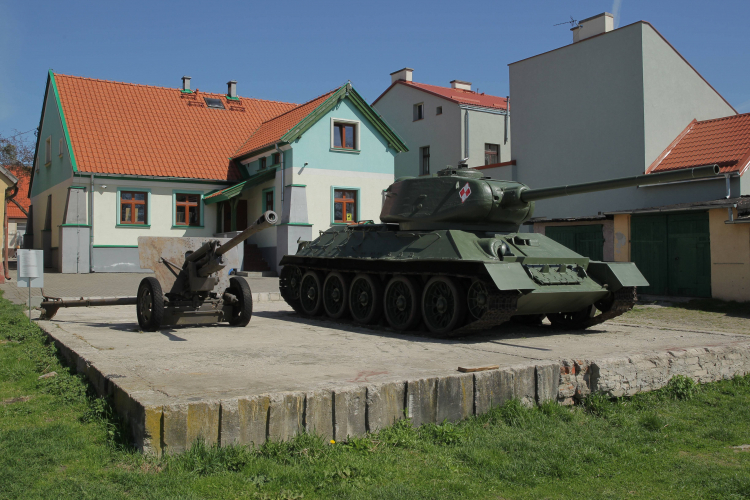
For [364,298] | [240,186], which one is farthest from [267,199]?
[364,298]

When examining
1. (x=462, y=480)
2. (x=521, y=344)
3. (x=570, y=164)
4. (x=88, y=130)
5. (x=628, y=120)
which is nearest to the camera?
(x=462, y=480)

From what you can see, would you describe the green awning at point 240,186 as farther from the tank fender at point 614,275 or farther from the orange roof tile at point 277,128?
the tank fender at point 614,275

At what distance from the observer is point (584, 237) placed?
1895cm

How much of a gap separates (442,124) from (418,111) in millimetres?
2228

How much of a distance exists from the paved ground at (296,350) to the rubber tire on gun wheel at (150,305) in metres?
0.16

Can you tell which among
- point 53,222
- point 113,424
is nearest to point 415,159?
point 53,222

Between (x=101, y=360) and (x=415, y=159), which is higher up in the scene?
(x=415, y=159)

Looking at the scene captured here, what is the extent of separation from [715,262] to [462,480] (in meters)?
13.1

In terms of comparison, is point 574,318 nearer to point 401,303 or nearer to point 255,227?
point 401,303

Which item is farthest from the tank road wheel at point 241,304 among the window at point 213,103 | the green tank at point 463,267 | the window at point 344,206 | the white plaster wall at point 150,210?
the window at point 213,103

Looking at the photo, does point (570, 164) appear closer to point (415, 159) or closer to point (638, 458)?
point (415, 159)

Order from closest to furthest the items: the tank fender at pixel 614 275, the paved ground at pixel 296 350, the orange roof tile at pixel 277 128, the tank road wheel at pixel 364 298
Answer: the paved ground at pixel 296 350
the tank fender at pixel 614 275
the tank road wheel at pixel 364 298
the orange roof tile at pixel 277 128

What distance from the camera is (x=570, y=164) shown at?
22.0 meters

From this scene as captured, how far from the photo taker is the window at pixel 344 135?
26.4m
